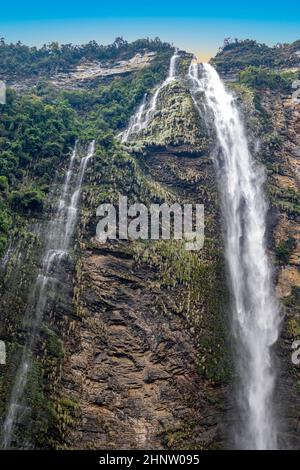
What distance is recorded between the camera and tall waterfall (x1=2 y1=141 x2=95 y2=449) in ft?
88.8

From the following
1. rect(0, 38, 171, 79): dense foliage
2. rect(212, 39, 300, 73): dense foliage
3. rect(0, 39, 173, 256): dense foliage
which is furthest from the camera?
rect(0, 38, 171, 79): dense foliage

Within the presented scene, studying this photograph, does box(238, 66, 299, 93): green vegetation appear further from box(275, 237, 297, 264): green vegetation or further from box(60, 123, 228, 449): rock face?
box(60, 123, 228, 449): rock face

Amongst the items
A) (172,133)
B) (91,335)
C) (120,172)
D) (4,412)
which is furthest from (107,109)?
(4,412)

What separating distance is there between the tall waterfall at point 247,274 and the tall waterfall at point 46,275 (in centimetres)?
1179

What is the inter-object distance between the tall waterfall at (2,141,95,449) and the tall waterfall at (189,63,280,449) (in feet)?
38.7

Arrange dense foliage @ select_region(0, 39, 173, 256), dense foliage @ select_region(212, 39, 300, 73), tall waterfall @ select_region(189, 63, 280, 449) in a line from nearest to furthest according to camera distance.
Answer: tall waterfall @ select_region(189, 63, 280, 449), dense foliage @ select_region(0, 39, 173, 256), dense foliage @ select_region(212, 39, 300, 73)

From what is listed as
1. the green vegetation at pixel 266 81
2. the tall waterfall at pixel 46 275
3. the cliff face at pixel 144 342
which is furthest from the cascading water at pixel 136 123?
the cliff face at pixel 144 342

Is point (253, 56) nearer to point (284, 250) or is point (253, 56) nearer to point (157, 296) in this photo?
point (284, 250)

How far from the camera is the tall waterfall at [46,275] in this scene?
27.1m

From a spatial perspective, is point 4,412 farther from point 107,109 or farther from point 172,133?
point 107,109

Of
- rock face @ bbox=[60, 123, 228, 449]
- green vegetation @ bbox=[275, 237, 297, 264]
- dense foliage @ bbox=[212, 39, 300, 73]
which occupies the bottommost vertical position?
rock face @ bbox=[60, 123, 228, 449]

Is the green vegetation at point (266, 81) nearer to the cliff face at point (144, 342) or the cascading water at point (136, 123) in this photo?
the cascading water at point (136, 123)

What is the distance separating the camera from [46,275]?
108ft

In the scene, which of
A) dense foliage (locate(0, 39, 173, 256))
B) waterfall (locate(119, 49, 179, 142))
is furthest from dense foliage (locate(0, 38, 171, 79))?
waterfall (locate(119, 49, 179, 142))
